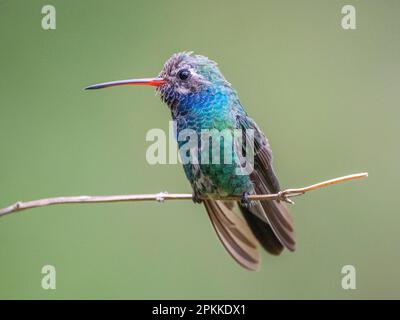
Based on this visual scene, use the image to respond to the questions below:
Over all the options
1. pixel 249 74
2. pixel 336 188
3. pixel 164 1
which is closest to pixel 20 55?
pixel 164 1

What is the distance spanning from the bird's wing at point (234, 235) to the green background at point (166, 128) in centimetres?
74

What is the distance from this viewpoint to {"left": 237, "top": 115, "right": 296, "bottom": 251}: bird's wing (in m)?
3.23

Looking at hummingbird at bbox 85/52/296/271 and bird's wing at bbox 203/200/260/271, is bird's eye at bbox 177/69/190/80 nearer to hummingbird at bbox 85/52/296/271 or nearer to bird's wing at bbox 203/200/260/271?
hummingbird at bbox 85/52/296/271

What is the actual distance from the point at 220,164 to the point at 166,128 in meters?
1.45

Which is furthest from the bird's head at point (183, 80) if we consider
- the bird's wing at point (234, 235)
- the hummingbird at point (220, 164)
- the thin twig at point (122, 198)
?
the thin twig at point (122, 198)

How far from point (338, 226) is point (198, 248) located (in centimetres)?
106

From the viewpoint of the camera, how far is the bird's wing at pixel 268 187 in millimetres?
3227

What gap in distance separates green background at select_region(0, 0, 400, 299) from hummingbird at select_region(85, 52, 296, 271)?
87 centimetres

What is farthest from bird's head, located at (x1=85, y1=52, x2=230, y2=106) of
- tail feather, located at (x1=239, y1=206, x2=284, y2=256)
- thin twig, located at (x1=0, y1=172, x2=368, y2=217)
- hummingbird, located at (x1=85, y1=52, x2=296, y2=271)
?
thin twig, located at (x1=0, y1=172, x2=368, y2=217)

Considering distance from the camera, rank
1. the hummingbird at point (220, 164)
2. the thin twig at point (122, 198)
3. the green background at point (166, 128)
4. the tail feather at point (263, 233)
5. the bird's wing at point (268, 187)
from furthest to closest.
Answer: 1. the green background at point (166, 128)
2. the tail feather at point (263, 233)
3. the bird's wing at point (268, 187)
4. the hummingbird at point (220, 164)
5. the thin twig at point (122, 198)

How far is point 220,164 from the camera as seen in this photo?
10.2ft

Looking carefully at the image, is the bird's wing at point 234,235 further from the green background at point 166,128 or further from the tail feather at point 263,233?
the green background at point 166,128

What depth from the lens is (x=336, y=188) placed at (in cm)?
443

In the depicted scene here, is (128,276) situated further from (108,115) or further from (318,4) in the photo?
(318,4)
